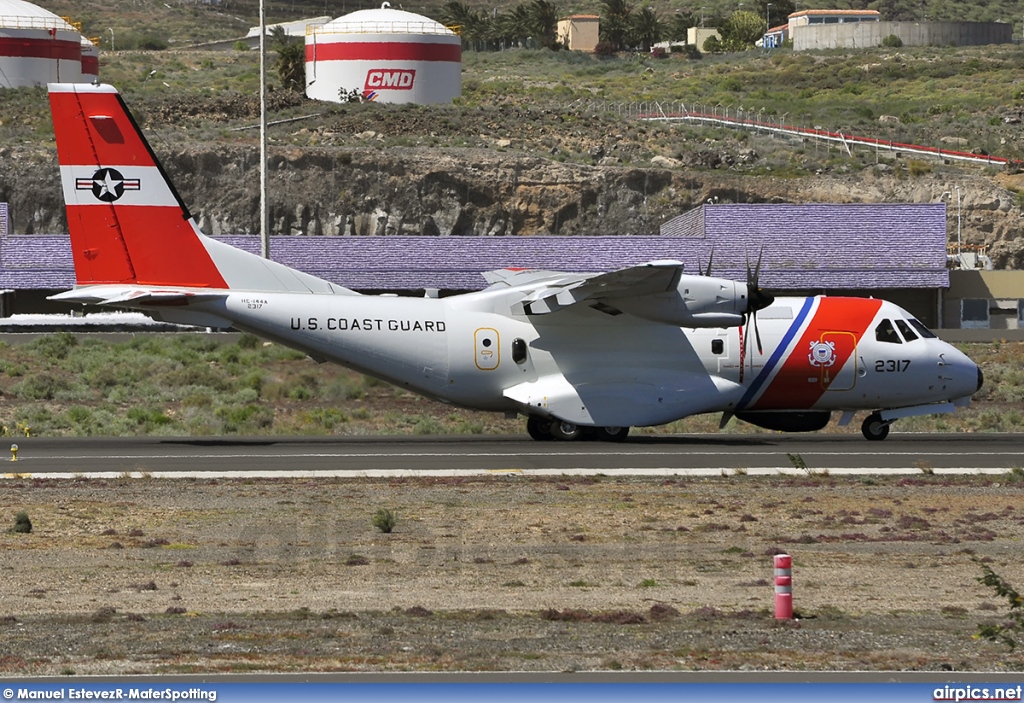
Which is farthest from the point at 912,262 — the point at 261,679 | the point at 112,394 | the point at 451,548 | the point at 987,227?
the point at 261,679

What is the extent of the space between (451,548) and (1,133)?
81569 millimetres

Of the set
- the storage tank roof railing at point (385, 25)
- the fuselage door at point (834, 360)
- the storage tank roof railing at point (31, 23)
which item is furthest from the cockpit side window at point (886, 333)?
the storage tank roof railing at point (31, 23)

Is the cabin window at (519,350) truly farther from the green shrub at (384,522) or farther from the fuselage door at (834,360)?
the green shrub at (384,522)

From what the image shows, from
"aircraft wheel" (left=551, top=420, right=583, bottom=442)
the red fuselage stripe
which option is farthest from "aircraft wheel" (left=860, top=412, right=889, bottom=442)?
"aircraft wheel" (left=551, top=420, right=583, bottom=442)

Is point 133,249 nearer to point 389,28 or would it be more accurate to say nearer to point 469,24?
point 389,28

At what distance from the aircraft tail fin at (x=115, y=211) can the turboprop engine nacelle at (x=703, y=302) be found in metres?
8.87

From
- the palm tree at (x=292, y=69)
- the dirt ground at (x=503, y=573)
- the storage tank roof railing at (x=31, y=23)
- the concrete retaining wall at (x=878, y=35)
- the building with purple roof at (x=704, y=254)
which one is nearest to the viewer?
the dirt ground at (x=503, y=573)

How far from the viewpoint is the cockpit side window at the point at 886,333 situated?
108 ft

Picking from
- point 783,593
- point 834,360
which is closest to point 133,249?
point 834,360

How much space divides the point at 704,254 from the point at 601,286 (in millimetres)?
35400

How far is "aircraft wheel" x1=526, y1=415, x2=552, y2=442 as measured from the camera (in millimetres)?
33625

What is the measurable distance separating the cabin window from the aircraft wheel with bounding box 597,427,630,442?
102 inches

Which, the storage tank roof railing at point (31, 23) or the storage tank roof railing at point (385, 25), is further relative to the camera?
the storage tank roof railing at point (31, 23)

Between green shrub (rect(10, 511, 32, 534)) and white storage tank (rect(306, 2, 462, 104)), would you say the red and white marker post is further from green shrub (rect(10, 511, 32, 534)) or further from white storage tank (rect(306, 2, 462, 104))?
white storage tank (rect(306, 2, 462, 104))
